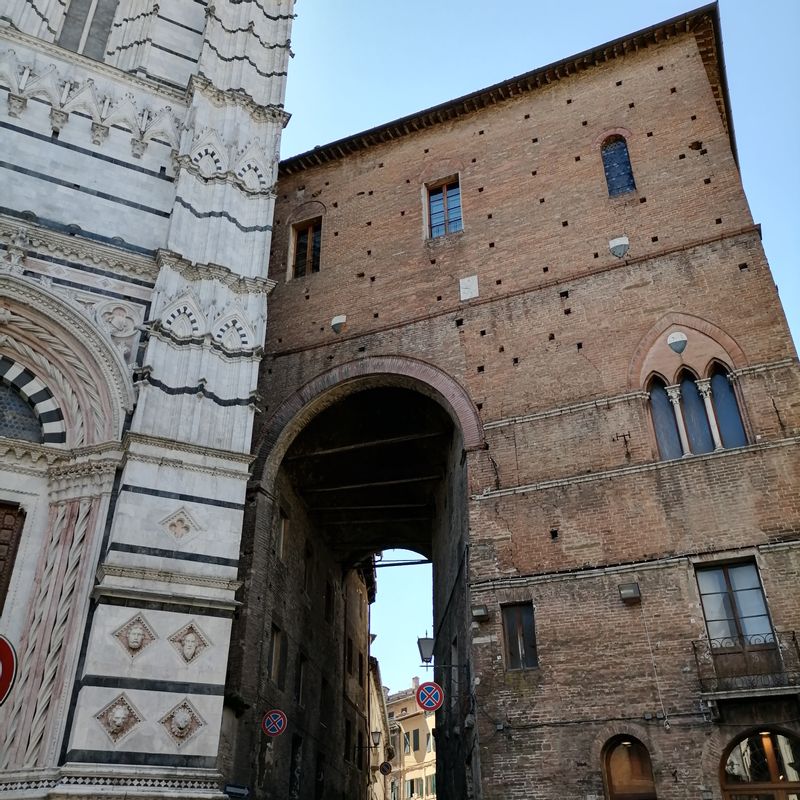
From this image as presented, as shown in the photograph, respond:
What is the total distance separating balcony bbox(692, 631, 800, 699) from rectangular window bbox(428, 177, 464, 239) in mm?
8703

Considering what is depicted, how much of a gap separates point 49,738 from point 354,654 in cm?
1404

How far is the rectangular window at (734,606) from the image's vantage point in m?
9.25

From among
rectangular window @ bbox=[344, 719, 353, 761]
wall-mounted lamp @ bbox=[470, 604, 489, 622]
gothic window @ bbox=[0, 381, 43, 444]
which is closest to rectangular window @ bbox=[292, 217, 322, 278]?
gothic window @ bbox=[0, 381, 43, 444]

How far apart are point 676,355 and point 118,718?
28.2 feet

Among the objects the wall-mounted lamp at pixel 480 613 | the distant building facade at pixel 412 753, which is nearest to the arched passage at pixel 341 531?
the wall-mounted lamp at pixel 480 613

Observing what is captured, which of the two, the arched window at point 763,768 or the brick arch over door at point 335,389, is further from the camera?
the brick arch over door at point 335,389

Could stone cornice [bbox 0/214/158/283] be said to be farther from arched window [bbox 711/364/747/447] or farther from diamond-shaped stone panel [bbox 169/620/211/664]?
arched window [bbox 711/364/747/447]

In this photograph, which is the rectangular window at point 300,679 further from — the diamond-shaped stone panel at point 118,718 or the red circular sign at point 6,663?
the red circular sign at point 6,663

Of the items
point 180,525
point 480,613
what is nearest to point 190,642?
point 180,525

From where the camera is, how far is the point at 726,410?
10.8 m

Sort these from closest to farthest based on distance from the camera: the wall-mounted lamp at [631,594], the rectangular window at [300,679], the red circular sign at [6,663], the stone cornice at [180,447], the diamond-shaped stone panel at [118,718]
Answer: the red circular sign at [6,663], the diamond-shaped stone panel at [118,718], the stone cornice at [180,447], the wall-mounted lamp at [631,594], the rectangular window at [300,679]

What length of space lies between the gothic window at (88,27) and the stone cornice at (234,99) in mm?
1939

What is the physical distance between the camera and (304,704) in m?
15.2

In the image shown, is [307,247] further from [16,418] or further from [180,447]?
[16,418]
